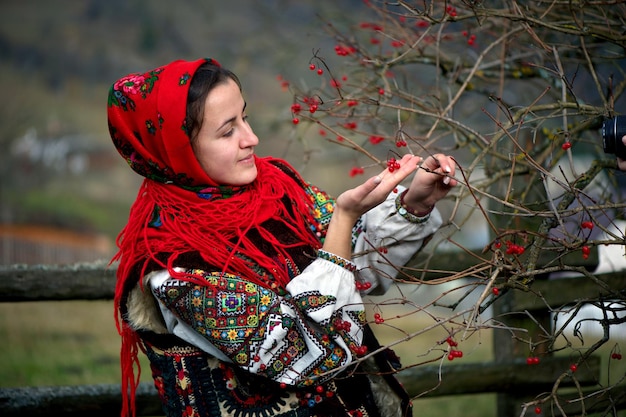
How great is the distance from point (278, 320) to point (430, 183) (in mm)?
569

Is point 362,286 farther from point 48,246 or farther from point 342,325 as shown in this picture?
point 48,246

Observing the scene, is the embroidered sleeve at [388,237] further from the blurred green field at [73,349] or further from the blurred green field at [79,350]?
the blurred green field at [73,349]

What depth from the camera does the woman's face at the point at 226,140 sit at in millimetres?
2189

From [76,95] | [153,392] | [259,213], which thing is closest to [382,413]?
[259,213]

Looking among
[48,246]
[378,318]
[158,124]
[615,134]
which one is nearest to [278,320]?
[378,318]

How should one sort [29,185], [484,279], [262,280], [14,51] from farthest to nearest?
[14,51]
[29,185]
[262,280]
[484,279]

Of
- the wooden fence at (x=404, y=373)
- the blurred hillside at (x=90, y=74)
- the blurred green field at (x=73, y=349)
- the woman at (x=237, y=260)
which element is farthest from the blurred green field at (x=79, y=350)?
the blurred hillside at (x=90, y=74)

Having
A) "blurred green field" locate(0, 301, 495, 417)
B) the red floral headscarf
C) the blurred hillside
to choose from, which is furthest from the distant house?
the red floral headscarf

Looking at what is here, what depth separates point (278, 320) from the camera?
2055mm

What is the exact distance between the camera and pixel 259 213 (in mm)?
2289

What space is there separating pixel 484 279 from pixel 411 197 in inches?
16.0

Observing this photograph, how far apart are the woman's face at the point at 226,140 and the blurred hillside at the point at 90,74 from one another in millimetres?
8772

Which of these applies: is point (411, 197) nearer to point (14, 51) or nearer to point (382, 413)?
point (382, 413)

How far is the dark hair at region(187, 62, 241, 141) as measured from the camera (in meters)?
2.18
